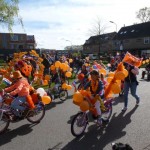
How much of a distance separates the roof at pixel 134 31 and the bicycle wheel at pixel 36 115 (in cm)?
5212

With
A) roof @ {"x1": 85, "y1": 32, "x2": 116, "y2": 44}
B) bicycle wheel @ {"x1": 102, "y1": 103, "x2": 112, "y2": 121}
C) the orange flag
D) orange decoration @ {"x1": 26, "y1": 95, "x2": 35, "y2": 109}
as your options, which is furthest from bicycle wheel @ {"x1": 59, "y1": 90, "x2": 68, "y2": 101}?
roof @ {"x1": 85, "y1": 32, "x2": 116, "y2": 44}

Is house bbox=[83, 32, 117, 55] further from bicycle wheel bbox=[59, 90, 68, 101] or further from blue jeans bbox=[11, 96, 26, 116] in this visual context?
blue jeans bbox=[11, 96, 26, 116]

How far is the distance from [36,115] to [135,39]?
54779mm

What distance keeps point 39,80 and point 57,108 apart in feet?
10.3

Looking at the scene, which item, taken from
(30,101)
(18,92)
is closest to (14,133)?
(30,101)

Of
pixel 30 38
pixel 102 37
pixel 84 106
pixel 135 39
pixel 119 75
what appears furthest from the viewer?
pixel 30 38

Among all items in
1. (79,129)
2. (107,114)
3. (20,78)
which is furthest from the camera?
(107,114)

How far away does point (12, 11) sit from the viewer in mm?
21969

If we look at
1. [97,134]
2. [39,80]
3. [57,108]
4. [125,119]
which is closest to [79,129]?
[97,134]

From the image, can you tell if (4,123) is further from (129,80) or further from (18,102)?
(129,80)

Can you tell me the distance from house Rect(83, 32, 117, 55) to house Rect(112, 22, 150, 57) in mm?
5662

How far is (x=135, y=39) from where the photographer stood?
197 ft

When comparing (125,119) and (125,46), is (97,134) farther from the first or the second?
(125,46)

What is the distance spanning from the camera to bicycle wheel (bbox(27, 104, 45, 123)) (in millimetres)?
7688
